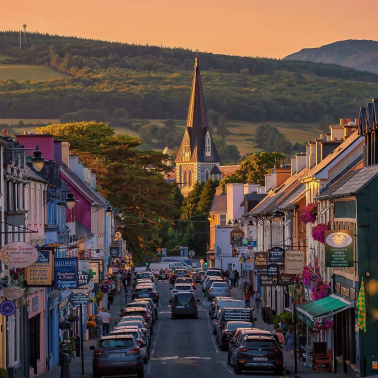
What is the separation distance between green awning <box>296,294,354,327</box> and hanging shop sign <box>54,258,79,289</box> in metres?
8.37

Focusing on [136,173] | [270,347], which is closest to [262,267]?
[270,347]

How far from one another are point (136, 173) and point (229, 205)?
27176 mm

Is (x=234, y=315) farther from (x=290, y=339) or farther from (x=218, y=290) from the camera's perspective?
(x=218, y=290)

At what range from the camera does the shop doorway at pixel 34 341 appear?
34688 millimetres

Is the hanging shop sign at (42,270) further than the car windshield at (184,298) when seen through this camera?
No

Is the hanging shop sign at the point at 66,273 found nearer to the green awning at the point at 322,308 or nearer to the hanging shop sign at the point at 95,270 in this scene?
the green awning at the point at 322,308

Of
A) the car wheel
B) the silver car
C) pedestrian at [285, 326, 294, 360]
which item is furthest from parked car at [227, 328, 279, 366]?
the silver car

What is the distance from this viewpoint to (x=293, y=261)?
134ft

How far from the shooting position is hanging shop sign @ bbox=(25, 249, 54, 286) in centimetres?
3008

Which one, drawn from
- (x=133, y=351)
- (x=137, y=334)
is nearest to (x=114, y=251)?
(x=137, y=334)

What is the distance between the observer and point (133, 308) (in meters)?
52.6

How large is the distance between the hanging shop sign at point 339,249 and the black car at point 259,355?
178 inches

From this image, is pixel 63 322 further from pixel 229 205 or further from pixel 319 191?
pixel 229 205

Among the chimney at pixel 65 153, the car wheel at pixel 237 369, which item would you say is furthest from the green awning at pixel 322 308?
the chimney at pixel 65 153
